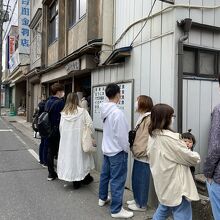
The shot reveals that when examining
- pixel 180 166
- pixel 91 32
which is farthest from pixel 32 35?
pixel 180 166

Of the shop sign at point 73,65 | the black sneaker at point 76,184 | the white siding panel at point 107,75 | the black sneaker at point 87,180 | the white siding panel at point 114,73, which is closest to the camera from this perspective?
the black sneaker at point 76,184

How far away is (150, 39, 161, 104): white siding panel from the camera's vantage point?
489cm

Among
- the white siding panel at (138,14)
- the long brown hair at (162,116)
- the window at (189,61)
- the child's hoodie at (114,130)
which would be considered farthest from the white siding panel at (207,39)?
the long brown hair at (162,116)

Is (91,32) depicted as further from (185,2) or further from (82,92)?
(185,2)

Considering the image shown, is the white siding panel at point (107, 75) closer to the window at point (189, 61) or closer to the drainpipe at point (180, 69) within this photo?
the window at point (189, 61)

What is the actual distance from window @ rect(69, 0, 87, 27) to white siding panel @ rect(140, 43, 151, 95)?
4524 millimetres

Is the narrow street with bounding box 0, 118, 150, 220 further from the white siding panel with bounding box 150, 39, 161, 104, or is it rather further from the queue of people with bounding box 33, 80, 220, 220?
the white siding panel with bounding box 150, 39, 161, 104

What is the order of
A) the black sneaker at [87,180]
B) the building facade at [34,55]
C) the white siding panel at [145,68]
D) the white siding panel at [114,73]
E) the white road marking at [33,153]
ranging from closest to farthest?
the white siding panel at [145,68] → the black sneaker at [87,180] → the white siding panel at [114,73] → the white road marking at [33,153] → the building facade at [34,55]

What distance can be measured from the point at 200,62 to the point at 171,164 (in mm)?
2277

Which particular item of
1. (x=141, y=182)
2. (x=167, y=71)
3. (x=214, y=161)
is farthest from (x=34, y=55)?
(x=214, y=161)

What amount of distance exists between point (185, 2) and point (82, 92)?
20.0 feet

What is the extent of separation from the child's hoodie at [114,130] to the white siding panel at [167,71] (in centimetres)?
73

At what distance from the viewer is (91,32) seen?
8062 millimetres

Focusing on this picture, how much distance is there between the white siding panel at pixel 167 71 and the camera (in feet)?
15.0
